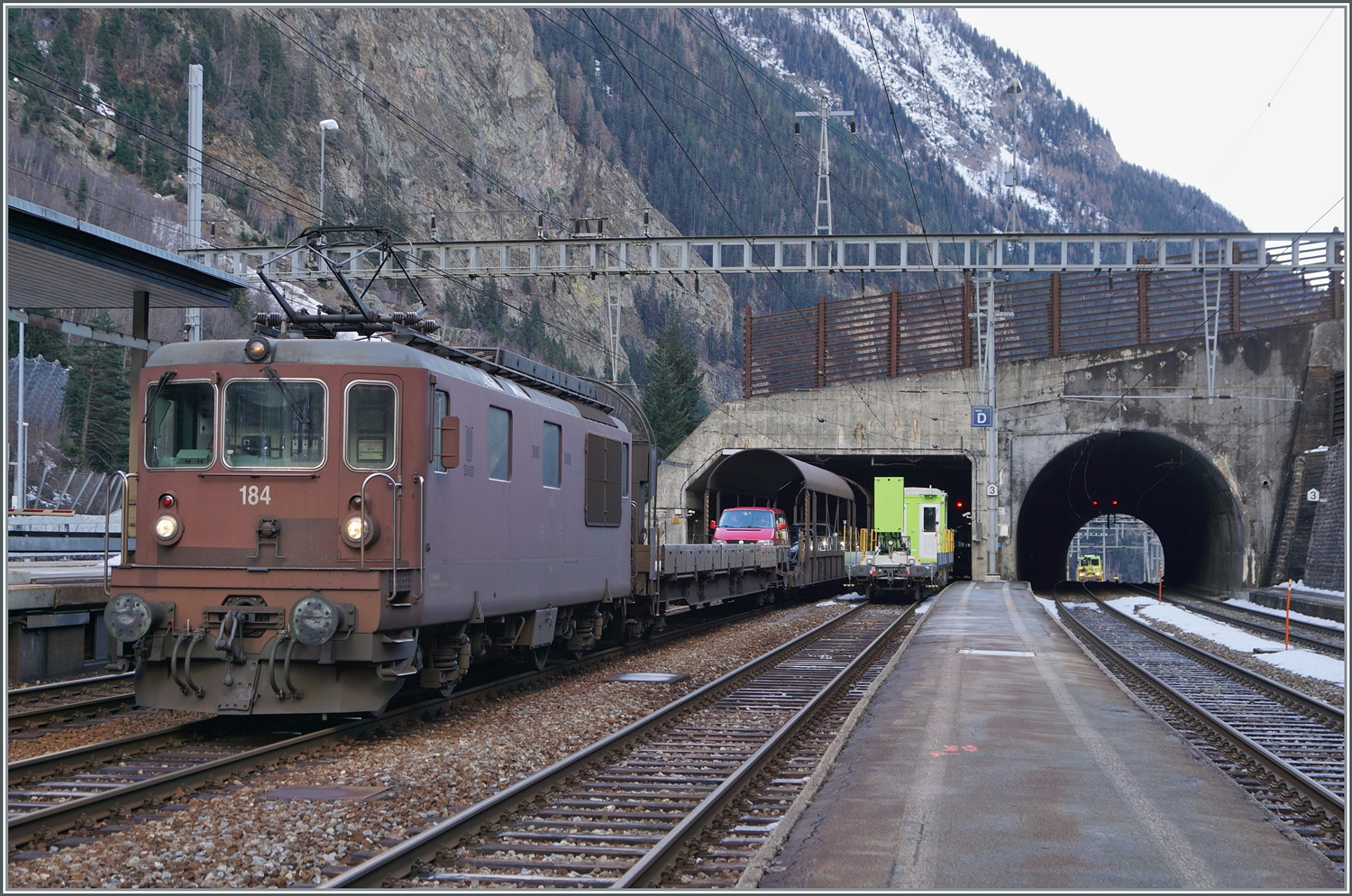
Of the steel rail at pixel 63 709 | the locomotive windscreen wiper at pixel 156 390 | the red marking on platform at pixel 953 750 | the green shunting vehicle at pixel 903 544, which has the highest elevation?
the locomotive windscreen wiper at pixel 156 390

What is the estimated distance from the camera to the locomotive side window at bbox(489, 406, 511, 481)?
1217 centimetres

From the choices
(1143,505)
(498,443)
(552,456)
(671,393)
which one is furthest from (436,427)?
(1143,505)

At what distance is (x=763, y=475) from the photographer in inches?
1358

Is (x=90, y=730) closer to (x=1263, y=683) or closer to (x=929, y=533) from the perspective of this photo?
(x=1263, y=683)

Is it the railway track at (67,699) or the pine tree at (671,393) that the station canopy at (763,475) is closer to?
the railway track at (67,699)

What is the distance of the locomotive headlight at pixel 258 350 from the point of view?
34.7ft

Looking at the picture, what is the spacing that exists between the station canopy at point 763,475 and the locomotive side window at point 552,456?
18854mm

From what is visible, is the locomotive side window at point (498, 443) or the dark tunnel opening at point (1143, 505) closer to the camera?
the locomotive side window at point (498, 443)

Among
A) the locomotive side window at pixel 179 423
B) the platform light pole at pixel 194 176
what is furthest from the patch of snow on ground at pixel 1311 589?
the locomotive side window at pixel 179 423

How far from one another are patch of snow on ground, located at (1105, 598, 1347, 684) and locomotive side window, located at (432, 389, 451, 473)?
31.5ft

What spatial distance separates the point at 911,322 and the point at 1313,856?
1549 inches

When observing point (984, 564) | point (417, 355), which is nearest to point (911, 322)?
point (984, 564)

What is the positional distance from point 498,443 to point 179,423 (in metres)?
3.09

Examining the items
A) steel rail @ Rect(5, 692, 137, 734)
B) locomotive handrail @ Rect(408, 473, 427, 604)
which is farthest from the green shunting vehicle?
locomotive handrail @ Rect(408, 473, 427, 604)
